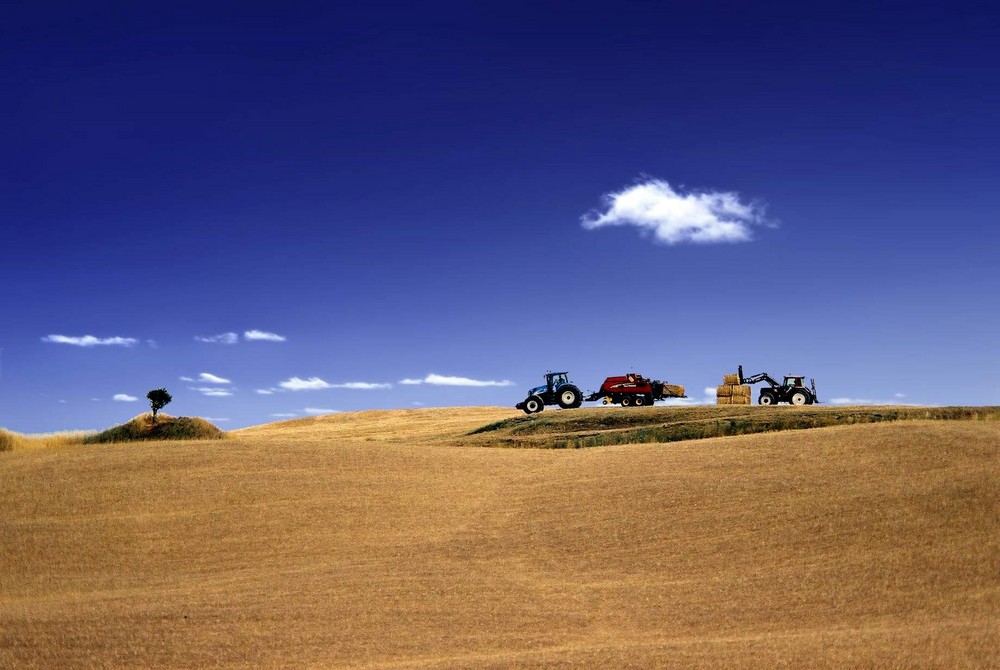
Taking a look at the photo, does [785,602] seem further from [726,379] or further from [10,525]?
[726,379]

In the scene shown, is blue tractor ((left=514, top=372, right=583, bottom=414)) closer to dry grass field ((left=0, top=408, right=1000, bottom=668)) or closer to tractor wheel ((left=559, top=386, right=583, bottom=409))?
tractor wheel ((left=559, top=386, right=583, bottom=409))

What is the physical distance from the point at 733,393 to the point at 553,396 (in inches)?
378

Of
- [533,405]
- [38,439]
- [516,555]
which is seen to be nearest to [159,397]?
[38,439]

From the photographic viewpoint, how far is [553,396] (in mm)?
37438

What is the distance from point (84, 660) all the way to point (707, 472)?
13.2 metres

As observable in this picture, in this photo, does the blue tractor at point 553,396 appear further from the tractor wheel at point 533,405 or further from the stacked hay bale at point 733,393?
the stacked hay bale at point 733,393

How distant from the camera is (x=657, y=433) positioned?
2659 centimetres

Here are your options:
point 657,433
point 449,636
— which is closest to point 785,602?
point 449,636

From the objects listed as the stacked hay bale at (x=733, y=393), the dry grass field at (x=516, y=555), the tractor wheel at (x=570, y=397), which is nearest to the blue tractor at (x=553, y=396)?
the tractor wheel at (x=570, y=397)

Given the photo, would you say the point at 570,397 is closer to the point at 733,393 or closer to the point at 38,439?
the point at 733,393

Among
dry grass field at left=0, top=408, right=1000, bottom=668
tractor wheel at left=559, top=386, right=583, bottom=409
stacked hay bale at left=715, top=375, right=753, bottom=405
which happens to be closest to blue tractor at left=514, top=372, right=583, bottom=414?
tractor wheel at left=559, top=386, right=583, bottom=409

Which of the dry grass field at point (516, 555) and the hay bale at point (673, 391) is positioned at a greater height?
the hay bale at point (673, 391)

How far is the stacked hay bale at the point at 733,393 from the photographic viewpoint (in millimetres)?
38781

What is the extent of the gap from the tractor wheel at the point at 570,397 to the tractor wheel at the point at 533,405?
111 centimetres
